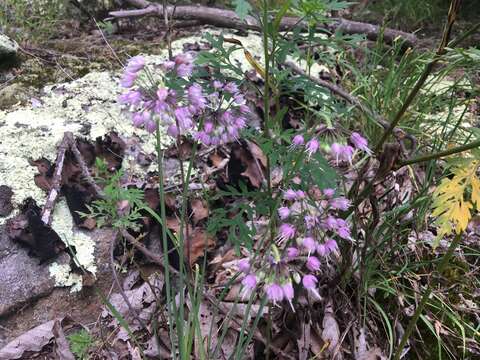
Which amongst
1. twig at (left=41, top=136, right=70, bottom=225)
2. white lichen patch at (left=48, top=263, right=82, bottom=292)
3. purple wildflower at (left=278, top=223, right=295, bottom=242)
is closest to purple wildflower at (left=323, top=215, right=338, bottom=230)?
purple wildflower at (left=278, top=223, right=295, bottom=242)

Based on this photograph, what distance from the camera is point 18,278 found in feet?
7.02

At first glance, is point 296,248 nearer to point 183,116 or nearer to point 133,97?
point 183,116

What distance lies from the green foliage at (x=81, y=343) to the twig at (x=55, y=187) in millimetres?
→ 640

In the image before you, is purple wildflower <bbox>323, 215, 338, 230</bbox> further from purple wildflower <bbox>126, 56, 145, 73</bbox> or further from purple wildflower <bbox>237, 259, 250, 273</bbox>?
purple wildflower <bbox>126, 56, 145, 73</bbox>

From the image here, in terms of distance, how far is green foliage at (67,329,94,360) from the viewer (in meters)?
1.86

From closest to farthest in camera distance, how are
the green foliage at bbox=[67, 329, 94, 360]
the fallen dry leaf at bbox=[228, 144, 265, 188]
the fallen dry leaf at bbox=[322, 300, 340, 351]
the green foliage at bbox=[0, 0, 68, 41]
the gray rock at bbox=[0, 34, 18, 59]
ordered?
the green foliage at bbox=[67, 329, 94, 360] < the fallen dry leaf at bbox=[322, 300, 340, 351] < the fallen dry leaf at bbox=[228, 144, 265, 188] < the gray rock at bbox=[0, 34, 18, 59] < the green foliage at bbox=[0, 0, 68, 41]

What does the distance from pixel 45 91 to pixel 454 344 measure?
9.30 ft

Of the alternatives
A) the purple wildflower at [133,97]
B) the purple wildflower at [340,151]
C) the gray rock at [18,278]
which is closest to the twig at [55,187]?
the gray rock at [18,278]

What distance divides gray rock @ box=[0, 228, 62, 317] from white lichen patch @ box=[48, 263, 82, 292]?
0.02 meters

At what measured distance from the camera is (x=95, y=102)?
299cm

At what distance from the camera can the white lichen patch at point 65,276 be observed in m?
2.21

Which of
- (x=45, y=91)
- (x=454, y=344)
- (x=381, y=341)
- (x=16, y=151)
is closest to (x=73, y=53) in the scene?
(x=45, y=91)

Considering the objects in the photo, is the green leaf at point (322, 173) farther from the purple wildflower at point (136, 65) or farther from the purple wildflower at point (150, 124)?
the purple wildflower at point (136, 65)

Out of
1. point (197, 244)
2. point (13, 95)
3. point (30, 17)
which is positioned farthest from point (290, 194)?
point (30, 17)
